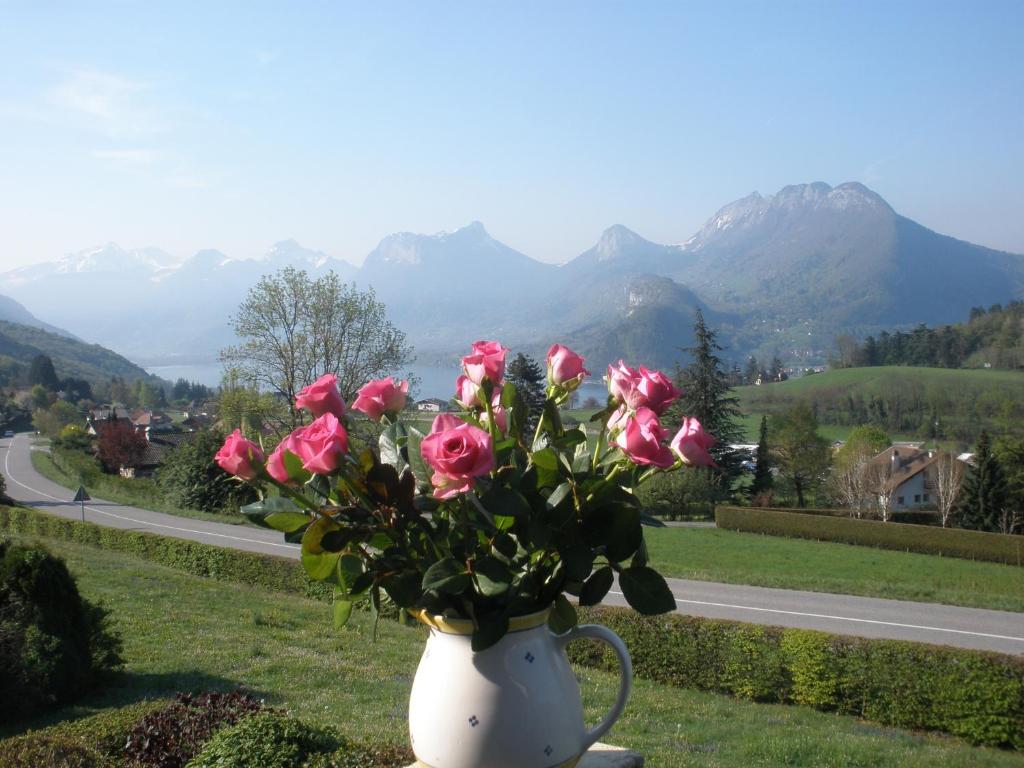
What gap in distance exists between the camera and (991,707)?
8.62 meters

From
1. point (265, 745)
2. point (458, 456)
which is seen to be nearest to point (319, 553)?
point (458, 456)

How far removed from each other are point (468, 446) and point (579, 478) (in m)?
0.33

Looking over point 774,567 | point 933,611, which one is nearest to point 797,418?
point 774,567

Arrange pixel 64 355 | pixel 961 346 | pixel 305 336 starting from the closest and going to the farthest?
pixel 305 336
pixel 961 346
pixel 64 355

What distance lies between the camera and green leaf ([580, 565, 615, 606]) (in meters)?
1.83

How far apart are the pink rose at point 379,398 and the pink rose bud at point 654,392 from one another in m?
0.52

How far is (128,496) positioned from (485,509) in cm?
3981

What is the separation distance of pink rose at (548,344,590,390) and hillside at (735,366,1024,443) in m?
85.0

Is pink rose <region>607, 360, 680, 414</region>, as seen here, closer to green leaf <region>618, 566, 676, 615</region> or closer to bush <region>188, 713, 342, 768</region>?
green leaf <region>618, 566, 676, 615</region>

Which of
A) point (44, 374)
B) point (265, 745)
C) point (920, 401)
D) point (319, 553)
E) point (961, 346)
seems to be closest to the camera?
point (319, 553)

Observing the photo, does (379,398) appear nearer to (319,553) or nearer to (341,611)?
(319,553)

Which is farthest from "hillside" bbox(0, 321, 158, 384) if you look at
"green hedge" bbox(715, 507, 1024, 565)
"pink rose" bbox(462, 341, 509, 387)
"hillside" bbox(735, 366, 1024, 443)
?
"pink rose" bbox(462, 341, 509, 387)

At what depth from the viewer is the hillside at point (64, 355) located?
136 m

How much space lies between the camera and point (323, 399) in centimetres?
183
